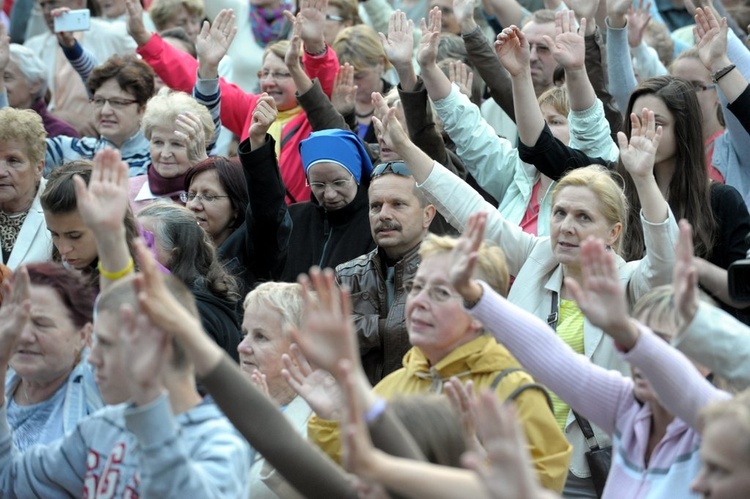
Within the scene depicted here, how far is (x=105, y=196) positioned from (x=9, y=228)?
8.10ft

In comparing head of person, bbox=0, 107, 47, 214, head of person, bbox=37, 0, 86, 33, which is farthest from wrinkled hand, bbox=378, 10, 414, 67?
head of person, bbox=37, 0, 86, 33

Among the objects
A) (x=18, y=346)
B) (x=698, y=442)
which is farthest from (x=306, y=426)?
(x=698, y=442)

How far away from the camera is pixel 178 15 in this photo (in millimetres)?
8367

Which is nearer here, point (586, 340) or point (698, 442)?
point (698, 442)

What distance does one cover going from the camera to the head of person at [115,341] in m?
2.91

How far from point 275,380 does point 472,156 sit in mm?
1858

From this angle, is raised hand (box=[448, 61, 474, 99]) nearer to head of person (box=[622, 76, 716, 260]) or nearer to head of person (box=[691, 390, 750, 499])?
head of person (box=[622, 76, 716, 260])

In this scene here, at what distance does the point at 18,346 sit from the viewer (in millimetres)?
3441

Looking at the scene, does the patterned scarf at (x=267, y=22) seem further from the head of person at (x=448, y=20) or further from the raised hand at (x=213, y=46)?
the raised hand at (x=213, y=46)

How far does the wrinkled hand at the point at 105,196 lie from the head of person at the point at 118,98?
3.20 meters

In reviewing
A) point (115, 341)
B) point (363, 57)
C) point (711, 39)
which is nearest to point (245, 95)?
point (363, 57)

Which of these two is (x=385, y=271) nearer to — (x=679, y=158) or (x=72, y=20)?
(x=679, y=158)

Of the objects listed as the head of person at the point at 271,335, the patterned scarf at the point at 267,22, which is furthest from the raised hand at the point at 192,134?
the patterned scarf at the point at 267,22

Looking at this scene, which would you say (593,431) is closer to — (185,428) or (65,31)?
(185,428)
